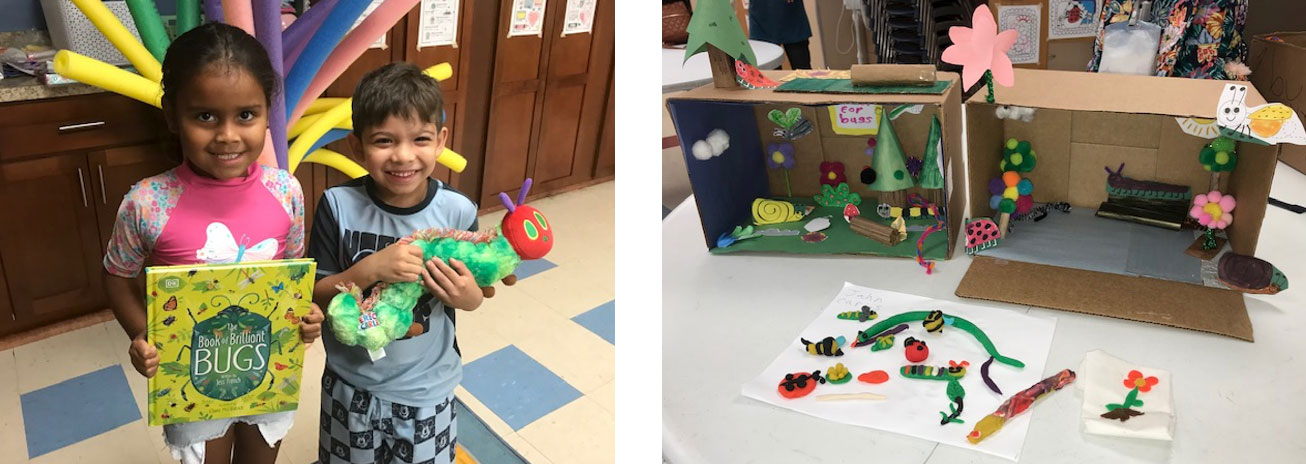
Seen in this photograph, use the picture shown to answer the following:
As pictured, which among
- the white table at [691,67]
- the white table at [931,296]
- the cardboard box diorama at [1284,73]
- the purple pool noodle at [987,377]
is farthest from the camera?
the white table at [691,67]

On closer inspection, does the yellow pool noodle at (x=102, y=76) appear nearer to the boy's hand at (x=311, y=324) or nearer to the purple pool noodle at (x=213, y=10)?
the purple pool noodle at (x=213, y=10)

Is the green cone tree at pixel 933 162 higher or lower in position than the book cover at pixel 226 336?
higher

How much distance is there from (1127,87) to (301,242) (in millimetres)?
1205

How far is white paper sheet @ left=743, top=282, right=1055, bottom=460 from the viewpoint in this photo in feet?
2.75

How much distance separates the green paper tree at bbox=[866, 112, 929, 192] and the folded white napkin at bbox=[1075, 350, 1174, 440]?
0.45 metres

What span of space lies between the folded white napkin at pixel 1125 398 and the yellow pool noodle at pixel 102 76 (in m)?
1.23

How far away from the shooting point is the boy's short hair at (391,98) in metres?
0.96

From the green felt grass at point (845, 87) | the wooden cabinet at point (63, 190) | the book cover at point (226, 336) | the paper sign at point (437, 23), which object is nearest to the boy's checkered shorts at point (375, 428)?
the book cover at point (226, 336)

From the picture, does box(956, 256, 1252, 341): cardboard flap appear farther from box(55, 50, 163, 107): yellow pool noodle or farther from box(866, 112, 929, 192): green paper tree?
box(55, 50, 163, 107): yellow pool noodle

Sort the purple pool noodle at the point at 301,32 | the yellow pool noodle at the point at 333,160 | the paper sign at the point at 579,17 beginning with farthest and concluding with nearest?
the paper sign at the point at 579,17
the yellow pool noodle at the point at 333,160
the purple pool noodle at the point at 301,32

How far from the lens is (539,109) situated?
11.5ft

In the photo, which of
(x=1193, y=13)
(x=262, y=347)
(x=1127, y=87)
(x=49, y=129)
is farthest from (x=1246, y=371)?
(x=49, y=129)

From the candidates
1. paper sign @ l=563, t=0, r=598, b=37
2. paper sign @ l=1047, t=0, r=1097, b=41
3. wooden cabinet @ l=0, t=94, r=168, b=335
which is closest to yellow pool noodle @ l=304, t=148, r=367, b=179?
wooden cabinet @ l=0, t=94, r=168, b=335

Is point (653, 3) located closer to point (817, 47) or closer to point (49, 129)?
point (49, 129)
